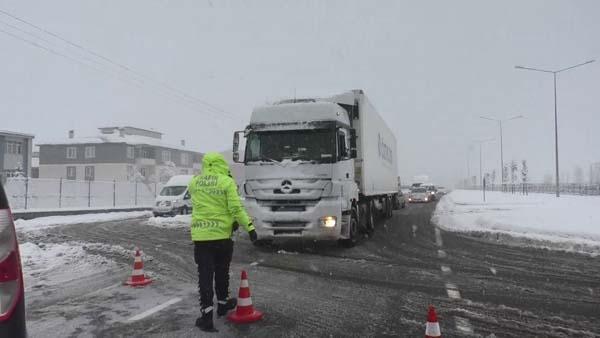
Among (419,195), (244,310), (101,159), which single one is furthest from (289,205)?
(101,159)

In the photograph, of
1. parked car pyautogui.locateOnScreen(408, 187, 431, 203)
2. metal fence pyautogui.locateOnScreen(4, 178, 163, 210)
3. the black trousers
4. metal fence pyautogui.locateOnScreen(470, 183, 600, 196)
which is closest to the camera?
the black trousers

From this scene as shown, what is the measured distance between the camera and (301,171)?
11.5 m

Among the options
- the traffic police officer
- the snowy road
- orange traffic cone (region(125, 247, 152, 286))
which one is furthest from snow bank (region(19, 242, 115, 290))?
the traffic police officer

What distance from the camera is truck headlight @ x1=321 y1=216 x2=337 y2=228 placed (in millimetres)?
11406

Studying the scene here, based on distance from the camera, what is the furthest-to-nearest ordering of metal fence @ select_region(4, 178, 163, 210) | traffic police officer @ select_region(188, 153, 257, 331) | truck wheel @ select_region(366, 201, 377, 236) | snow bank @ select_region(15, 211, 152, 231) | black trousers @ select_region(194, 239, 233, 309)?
1. metal fence @ select_region(4, 178, 163, 210)
2. snow bank @ select_region(15, 211, 152, 231)
3. truck wheel @ select_region(366, 201, 377, 236)
4. traffic police officer @ select_region(188, 153, 257, 331)
5. black trousers @ select_region(194, 239, 233, 309)

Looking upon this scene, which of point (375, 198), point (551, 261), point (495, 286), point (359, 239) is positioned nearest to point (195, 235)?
point (495, 286)

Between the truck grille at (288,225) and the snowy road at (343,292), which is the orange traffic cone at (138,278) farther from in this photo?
the truck grille at (288,225)

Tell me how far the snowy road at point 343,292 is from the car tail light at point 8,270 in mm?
3024

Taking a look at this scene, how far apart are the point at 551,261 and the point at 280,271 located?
19.5ft

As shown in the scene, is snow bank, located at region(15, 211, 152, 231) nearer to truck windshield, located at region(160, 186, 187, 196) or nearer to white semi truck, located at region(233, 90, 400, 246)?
truck windshield, located at region(160, 186, 187, 196)

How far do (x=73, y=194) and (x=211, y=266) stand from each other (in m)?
33.6

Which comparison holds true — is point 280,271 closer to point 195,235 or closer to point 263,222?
point 263,222

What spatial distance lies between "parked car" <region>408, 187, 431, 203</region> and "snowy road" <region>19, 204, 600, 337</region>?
38.4 meters

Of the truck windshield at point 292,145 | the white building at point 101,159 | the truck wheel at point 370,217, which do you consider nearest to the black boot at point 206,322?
the truck windshield at point 292,145
